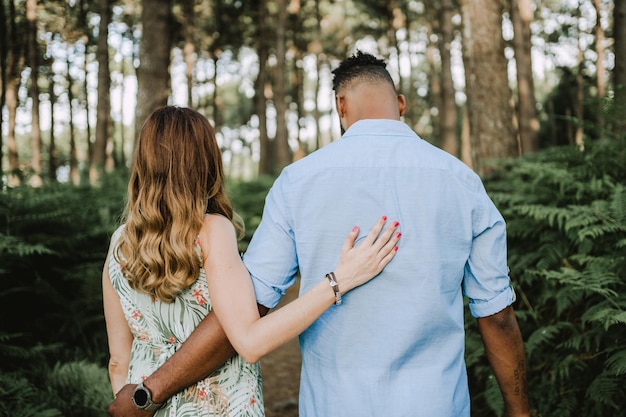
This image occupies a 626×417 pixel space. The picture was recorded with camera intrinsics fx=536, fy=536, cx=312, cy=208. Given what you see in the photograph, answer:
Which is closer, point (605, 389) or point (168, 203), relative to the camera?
point (168, 203)

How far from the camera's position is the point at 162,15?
887cm

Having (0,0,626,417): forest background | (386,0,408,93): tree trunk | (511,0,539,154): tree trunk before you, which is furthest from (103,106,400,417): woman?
(386,0,408,93): tree trunk

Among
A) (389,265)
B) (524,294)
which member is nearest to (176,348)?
(389,265)

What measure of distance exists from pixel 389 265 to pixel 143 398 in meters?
1.15

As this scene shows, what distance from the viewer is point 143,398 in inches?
86.4

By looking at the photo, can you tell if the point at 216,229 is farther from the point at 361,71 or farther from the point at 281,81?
the point at 281,81

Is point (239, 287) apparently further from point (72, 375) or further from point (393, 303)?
point (72, 375)

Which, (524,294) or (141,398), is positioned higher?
(141,398)

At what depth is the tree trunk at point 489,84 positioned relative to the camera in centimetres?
755

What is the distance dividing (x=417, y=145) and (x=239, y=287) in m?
0.87

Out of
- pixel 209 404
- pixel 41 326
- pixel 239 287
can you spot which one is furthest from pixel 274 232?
pixel 41 326

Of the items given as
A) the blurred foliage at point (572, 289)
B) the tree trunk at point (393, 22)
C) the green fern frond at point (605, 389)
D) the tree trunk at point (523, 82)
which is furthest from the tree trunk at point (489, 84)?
the tree trunk at point (393, 22)

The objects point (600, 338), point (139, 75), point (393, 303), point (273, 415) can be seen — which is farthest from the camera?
point (139, 75)

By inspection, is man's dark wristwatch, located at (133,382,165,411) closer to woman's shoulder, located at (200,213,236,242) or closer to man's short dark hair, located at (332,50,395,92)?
woman's shoulder, located at (200,213,236,242)
